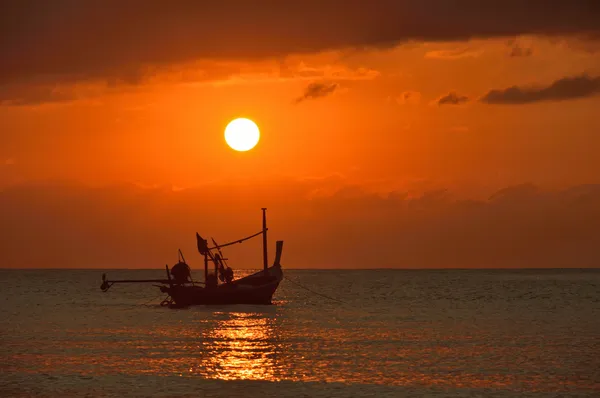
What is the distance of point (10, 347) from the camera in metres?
59.2

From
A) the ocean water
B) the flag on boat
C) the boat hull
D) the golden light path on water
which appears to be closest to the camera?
the ocean water

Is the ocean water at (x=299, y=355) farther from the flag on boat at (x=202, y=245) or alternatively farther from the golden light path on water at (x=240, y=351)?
the flag on boat at (x=202, y=245)

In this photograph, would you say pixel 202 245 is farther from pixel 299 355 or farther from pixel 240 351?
pixel 299 355

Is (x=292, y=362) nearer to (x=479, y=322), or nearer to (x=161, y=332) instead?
(x=161, y=332)

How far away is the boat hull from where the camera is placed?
100438mm

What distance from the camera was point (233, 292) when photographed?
101062mm

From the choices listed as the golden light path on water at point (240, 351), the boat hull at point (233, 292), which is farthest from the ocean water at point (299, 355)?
the boat hull at point (233, 292)

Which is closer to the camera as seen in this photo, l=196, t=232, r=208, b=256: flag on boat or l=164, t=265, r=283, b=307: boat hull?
l=196, t=232, r=208, b=256: flag on boat

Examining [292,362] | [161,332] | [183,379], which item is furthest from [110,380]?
[161,332]

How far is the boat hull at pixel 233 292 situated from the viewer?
100 metres

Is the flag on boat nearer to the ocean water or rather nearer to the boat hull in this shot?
the boat hull

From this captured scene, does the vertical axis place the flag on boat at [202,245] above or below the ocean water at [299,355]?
above

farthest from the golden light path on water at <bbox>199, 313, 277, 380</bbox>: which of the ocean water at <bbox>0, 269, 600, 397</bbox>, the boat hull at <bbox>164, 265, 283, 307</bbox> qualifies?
the boat hull at <bbox>164, 265, 283, 307</bbox>

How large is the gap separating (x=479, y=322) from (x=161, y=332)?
3219cm
